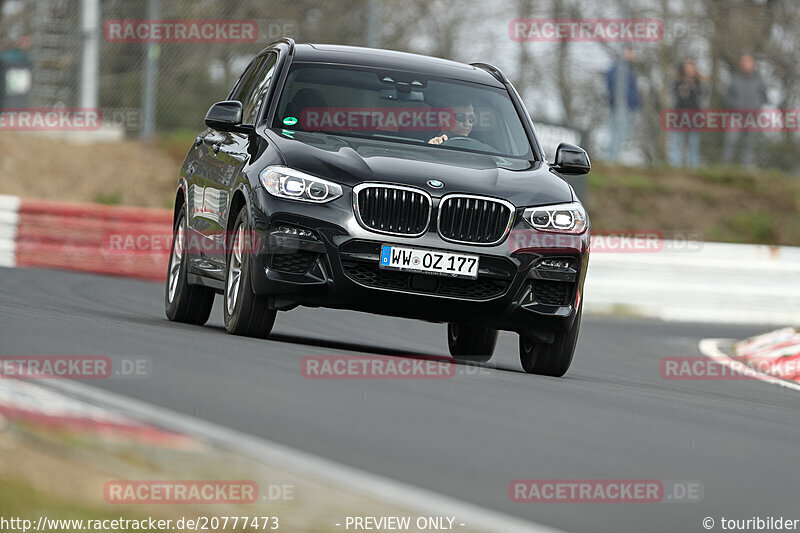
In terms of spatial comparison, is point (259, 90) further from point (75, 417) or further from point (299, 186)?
point (75, 417)

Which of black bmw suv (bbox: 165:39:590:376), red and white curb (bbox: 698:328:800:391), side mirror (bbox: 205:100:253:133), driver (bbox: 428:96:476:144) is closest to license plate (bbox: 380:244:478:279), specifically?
black bmw suv (bbox: 165:39:590:376)

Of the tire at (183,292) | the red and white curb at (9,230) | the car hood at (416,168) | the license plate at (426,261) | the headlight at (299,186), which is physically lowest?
the red and white curb at (9,230)

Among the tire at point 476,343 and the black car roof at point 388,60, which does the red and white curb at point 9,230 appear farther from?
the black car roof at point 388,60

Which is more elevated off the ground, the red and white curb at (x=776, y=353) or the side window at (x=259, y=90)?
the side window at (x=259, y=90)

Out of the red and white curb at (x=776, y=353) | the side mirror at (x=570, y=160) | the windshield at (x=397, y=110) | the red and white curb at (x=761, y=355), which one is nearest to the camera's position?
the windshield at (x=397, y=110)

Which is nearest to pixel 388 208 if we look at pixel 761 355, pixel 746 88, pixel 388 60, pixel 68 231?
pixel 388 60

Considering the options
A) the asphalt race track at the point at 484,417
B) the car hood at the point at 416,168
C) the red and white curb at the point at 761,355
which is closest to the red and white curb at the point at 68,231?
the red and white curb at the point at 761,355

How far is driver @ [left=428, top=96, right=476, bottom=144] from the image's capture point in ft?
31.5

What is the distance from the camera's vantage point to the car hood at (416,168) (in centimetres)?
847

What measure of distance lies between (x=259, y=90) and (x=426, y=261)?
217 cm

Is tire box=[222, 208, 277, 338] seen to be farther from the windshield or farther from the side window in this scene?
the side window

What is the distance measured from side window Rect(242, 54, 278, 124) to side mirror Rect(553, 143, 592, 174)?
184 cm

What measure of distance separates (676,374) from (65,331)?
4.90 m

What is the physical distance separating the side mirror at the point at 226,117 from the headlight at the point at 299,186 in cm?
84
